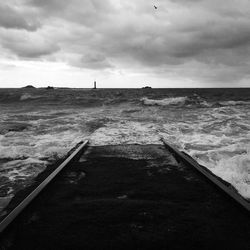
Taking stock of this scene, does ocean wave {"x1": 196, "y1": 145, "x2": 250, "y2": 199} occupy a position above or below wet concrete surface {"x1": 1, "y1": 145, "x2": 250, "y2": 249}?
below

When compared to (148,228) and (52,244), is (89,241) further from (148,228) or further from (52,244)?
(148,228)

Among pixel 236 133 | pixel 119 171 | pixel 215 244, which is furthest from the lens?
pixel 236 133

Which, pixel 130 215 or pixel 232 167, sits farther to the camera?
pixel 232 167

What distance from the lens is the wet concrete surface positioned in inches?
94.0

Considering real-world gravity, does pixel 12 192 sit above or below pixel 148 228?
below

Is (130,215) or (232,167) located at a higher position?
(130,215)

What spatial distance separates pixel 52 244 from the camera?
2.36 m

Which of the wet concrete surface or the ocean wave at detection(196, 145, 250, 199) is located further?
the ocean wave at detection(196, 145, 250, 199)

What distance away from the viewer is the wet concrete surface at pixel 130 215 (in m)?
2.39

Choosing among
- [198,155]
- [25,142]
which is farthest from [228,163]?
[25,142]

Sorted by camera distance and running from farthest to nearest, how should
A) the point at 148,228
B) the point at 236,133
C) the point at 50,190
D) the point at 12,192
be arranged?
the point at 236,133
the point at 12,192
the point at 50,190
the point at 148,228

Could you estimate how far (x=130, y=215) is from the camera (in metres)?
2.87

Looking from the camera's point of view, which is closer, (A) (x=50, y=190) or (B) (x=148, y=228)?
(B) (x=148, y=228)

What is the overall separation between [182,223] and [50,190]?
185 centimetres
